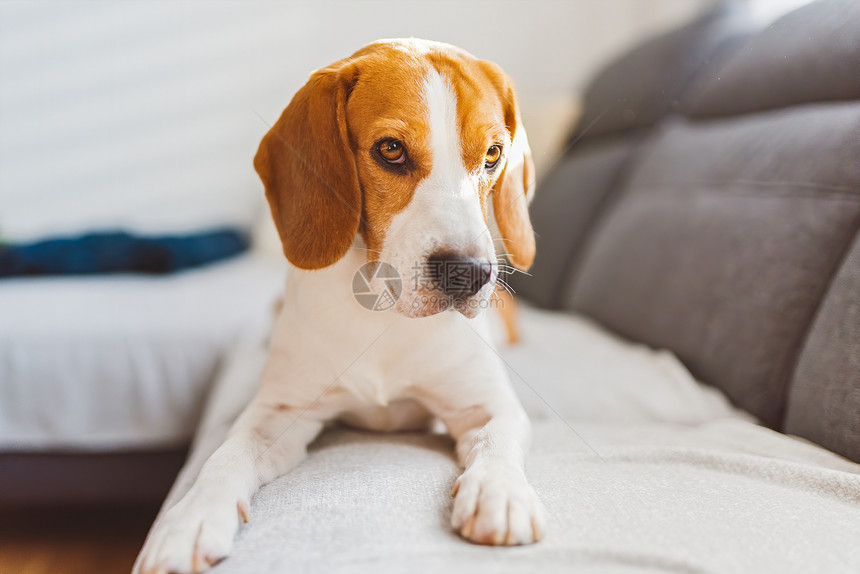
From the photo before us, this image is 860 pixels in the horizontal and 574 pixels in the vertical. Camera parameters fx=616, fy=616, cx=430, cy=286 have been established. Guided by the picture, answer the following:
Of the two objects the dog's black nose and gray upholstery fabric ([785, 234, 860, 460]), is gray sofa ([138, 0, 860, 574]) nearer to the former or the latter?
gray upholstery fabric ([785, 234, 860, 460])

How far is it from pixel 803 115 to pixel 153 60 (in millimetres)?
2488

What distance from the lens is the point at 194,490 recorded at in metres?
0.86

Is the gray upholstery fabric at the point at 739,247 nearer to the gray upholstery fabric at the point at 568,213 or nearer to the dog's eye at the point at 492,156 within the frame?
the gray upholstery fabric at the point at 568,213

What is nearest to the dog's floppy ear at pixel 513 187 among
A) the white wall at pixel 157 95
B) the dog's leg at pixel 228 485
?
the dog's leg at pixel 228 485

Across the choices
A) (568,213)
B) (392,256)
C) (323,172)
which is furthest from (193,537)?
(568,213)

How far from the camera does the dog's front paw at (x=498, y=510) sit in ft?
2.43

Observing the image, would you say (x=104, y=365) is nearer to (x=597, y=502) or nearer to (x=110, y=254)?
(x=110, y=254)

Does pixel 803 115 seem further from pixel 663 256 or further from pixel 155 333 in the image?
pixel 155 333

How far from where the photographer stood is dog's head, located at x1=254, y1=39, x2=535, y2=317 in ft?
3.20

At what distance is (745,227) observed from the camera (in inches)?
55.9

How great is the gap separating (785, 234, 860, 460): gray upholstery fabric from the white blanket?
41 millimetres

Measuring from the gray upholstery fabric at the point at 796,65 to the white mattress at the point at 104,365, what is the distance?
4.86ft

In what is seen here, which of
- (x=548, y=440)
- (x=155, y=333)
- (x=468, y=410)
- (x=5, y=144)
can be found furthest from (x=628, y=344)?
(x=5, y=144)

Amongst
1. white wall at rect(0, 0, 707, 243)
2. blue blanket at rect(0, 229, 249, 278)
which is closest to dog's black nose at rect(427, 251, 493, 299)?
white wall at rect(0, 0, 707, 243)
